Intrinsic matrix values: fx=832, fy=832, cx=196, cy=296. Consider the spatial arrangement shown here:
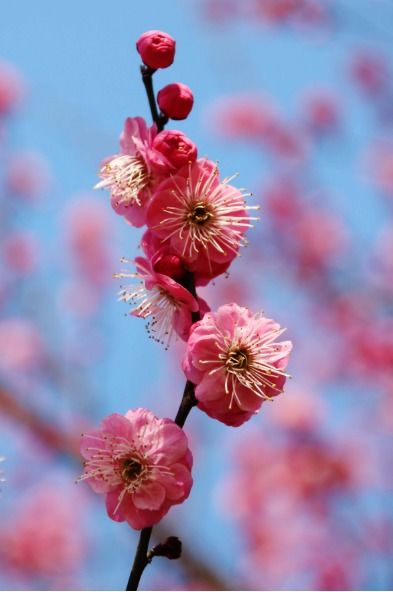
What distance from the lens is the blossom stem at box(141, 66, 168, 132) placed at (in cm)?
132

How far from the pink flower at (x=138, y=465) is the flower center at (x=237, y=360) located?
158 mm

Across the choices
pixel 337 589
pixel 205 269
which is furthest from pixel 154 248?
pixel 337 589

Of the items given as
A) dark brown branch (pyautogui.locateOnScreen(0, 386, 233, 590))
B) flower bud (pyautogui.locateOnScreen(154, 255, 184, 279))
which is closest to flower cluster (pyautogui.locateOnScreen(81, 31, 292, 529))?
flower bud (pyautogui.locateOnScreen(154, 255, 184, 279))

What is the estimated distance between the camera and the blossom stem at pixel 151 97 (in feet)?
4.32

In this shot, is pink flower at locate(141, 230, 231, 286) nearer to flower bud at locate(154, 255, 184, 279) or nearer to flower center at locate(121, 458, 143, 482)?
flower bud at locate(154, 255, 184, 279)

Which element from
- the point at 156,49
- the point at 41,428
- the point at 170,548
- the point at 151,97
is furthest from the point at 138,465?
the point at 41,428

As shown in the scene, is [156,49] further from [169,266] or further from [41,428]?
[41,428]

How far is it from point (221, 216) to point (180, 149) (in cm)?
16

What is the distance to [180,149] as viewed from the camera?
1.32m

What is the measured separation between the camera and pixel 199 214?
1.42 meters

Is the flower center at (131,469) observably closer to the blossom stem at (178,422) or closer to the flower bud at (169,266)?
the blossom stem at (178,422)

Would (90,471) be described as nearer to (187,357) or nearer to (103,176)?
(187,357)

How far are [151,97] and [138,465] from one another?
0.58m

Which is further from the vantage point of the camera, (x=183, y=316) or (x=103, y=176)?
(x=103, y=176)
